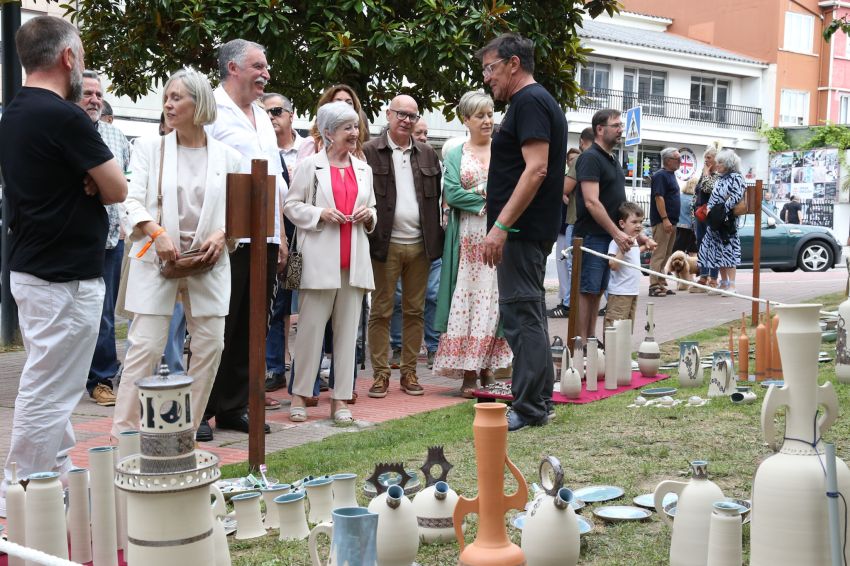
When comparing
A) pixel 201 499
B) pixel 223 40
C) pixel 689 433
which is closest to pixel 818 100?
pixel 223 40

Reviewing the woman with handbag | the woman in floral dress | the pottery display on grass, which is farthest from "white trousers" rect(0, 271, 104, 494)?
the pottery display on grass

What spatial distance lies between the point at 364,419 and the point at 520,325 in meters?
1.33

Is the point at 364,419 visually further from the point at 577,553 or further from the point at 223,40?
the point at 223,40

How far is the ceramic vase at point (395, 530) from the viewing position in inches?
117

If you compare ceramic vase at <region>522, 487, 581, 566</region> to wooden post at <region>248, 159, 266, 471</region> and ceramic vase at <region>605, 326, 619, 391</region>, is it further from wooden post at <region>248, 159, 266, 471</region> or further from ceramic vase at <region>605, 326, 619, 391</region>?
ceramic vase at <region>605, 326, 619, 391</region>

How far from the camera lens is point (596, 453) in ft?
15.4

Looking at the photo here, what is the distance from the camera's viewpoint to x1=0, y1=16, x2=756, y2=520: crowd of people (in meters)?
3.98

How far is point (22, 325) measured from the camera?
159 inches

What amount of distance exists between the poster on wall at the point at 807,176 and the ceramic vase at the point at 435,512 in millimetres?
45647

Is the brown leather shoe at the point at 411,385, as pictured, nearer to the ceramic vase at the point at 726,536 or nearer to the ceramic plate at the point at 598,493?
the ceramic plate at the point at 598,493

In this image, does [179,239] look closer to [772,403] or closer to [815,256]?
[772,403]

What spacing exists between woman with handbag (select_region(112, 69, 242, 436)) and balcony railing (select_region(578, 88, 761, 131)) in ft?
125

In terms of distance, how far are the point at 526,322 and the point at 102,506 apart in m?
2.87

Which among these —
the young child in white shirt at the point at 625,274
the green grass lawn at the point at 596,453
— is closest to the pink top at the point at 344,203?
the green grass lawn at the point at 596,453
